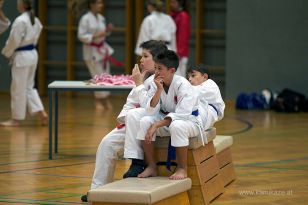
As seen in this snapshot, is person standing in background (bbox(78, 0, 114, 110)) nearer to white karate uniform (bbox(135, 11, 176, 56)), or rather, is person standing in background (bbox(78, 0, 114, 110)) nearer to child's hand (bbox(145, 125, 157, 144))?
white karate uniform (bbox(135, 11, 176, 56))

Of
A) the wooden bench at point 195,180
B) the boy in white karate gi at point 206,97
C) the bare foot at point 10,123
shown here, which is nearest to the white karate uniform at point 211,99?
the boy in white karate gi at point 206,97

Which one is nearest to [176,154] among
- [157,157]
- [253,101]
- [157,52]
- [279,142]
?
[157,157]

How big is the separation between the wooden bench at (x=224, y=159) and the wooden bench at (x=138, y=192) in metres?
1.42

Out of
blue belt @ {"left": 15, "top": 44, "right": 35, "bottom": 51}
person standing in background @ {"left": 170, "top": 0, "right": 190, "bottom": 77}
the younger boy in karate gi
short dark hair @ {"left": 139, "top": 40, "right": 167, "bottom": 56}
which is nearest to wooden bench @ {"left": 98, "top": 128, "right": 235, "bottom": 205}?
the younger boy in karate gi

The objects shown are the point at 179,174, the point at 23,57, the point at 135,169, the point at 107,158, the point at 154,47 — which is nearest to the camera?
the point at 179,174

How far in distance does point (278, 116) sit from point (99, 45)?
3.40m

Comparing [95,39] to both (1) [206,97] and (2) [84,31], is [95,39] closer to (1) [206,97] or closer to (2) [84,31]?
(2) [84,31]

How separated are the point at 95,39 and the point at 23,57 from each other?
346 centimetres

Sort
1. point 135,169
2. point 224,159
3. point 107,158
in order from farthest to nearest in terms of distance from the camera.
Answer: point 224,159 → point 107,158 → point 135,169

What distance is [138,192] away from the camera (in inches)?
209

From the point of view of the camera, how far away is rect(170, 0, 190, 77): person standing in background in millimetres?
14477

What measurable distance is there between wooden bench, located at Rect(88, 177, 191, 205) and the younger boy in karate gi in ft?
0.65

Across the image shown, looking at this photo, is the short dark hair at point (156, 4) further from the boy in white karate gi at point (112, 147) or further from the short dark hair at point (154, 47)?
the boy in white karate gi at point (112, 147)

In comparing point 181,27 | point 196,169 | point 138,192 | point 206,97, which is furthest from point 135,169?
point 181,27
